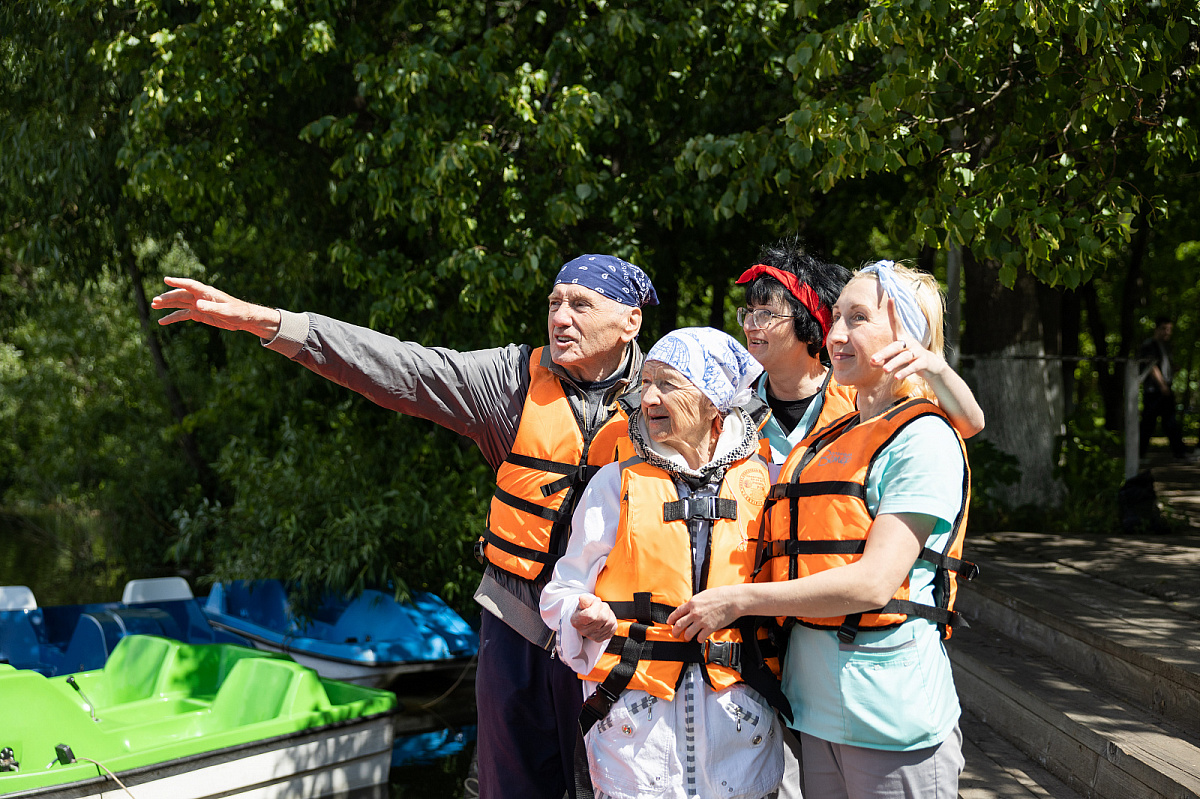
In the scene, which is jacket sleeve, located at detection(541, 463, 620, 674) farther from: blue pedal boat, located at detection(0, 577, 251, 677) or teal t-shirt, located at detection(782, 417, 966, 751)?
blue pedal boat, located at detection(0, 577, 251, 677)

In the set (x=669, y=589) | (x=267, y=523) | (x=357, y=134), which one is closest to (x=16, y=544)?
(x=267, y=523)

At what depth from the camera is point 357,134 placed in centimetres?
731

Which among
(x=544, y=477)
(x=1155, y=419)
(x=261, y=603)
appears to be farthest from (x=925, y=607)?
(x=1155, y=419)

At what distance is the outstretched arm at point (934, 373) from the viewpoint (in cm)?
190

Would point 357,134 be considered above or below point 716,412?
above

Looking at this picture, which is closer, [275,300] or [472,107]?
[472,107]

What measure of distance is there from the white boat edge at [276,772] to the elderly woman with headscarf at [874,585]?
3.99 m

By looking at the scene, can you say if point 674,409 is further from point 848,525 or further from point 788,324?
point 788,324

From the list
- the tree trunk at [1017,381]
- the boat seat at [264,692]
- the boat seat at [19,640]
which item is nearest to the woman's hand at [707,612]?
the boat seat at [264,692]

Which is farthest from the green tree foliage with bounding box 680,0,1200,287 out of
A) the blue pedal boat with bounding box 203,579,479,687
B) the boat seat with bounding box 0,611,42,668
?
the boat seat with bounding box 0,611,42,668

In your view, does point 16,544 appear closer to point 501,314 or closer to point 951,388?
point 501,314

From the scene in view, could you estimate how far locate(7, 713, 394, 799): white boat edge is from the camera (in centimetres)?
477

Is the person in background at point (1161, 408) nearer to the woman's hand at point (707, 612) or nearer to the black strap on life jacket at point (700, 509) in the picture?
the black strap on life jacket at point (700, 509)

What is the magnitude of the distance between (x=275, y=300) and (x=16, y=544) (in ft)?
37.1
